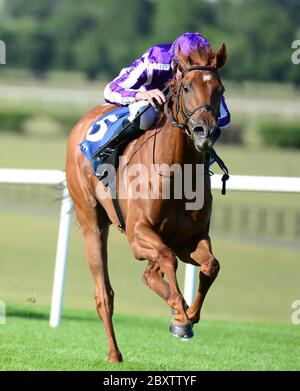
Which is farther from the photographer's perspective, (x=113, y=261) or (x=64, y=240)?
(x=113, y=261)

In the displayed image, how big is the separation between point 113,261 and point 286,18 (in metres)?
45.1

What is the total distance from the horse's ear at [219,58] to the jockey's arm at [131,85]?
49 centimetres

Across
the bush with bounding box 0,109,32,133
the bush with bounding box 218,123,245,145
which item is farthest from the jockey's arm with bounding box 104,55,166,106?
the bush with bounding box 0,109,32,133

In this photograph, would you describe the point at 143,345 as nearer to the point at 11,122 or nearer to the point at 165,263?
the point at 165,263

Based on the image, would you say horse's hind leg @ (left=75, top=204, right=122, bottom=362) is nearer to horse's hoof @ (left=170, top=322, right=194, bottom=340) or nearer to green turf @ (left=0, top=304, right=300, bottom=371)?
green turf @ (left=0, top=304, right=300, bottom=371)

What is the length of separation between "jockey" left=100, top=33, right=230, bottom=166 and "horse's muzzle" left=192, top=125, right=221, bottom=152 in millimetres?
500

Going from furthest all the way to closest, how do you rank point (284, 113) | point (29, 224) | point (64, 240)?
point (284, 113) < point (29, 224) < point (64, 240)

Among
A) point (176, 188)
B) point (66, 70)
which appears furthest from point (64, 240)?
point (66, 70)

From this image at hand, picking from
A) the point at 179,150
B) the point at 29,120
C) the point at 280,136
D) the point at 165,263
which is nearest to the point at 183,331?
the point at 165,263

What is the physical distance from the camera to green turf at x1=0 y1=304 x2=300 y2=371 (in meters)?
5.61

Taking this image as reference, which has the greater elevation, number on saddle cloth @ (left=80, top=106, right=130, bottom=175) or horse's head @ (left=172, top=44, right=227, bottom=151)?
horse's head @ (left=172, top=44, right=227, bottom=151)

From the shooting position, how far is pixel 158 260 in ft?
17.3

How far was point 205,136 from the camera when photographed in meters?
4.93
